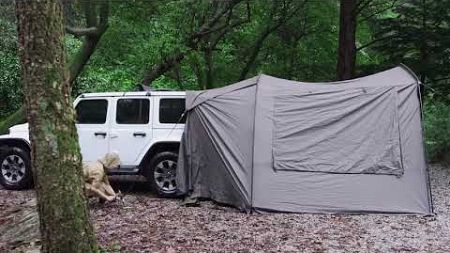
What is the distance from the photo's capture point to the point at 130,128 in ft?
30.0

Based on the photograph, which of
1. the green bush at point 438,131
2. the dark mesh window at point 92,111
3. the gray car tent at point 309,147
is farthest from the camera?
the green bush at point 438,131

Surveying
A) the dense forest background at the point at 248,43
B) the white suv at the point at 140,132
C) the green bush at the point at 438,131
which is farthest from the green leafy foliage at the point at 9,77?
the green bush at the point at 438,131

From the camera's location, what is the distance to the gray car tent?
8.05 meters

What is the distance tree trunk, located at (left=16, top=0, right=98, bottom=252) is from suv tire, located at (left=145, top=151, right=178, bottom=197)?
427 centimetres

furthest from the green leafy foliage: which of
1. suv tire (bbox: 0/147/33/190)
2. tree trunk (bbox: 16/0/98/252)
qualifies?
tree trunk (bbox: 16/0/98/252)

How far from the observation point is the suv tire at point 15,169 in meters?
9.54

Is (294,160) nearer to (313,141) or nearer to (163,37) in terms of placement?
(313,141)

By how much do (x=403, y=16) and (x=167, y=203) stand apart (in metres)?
8.09

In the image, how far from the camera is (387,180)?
319 inches

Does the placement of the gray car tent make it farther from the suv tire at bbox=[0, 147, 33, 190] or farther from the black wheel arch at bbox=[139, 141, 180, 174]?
the suv tire at bbox=[0, 147, 33, 190]

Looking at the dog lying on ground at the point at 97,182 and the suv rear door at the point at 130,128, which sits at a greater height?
the suv rear door at the point at 130,128

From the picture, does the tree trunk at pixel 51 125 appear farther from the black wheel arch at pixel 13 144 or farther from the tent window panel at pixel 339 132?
the black wheel arch at pixel 13 144

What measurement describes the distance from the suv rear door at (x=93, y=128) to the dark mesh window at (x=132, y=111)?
203 mm

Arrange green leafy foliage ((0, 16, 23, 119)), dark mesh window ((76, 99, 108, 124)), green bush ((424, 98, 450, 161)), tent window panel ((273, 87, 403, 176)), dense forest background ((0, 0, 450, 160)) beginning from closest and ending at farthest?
1. tent window panel ((273, 87, 403, 176))
2. dark mesh window ((76, 99, 108, 124))
3. dense forest background ((0, 0, 450, 160))
4. green bush ((424, 98, 450, 161))
5. green leafy foliage ((0, 16, 23, 119))
